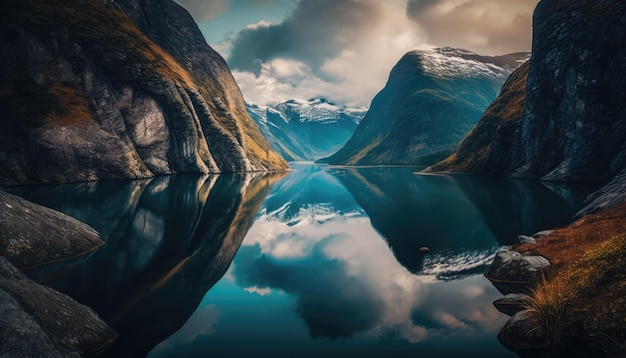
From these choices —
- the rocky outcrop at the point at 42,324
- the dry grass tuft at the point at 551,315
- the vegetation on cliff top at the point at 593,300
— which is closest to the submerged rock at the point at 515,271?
the vegetation on cliff top at the point at 593,300

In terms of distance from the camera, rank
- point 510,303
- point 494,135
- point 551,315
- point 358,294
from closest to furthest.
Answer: point 551,315 → point 510,303 → point 358,294 → point 494,135

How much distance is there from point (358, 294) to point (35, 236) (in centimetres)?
2282

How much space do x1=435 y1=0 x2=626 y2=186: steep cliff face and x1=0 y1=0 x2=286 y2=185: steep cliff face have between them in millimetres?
128518

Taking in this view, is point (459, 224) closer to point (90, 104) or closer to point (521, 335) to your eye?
point (521, 335)

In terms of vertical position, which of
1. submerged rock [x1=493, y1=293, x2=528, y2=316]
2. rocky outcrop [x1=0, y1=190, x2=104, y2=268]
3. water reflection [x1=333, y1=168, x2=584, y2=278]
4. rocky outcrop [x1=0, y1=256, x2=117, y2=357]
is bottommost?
rocky outcrop [x1=0, y1=256, x2=117, y2=357]

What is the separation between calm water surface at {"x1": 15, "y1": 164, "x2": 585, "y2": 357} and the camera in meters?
13.6

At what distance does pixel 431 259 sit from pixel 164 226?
29.2 metres

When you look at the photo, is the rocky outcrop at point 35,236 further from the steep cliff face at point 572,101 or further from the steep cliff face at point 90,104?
the steep cliff face at point 572,101

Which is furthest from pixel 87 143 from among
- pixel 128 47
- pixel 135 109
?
pixel 128 47

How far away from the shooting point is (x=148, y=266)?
74.3 feet

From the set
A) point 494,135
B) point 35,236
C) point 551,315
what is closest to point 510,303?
point 551,315

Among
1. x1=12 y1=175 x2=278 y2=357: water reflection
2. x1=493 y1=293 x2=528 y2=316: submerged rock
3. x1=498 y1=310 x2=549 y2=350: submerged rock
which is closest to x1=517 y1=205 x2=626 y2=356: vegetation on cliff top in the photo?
x1=498 y1=310 x2=549 y2=350: submerged rock

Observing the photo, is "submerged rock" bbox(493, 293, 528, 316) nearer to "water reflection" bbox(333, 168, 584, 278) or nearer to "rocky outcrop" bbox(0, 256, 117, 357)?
"water reflection" bbox(333, 168, 584, 278)

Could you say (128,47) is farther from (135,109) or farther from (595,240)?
(595,240)
